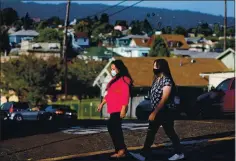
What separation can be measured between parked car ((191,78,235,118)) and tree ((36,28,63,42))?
133 feet

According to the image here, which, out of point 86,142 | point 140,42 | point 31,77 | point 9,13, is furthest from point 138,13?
point 140,42

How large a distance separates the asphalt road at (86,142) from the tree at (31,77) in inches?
1208

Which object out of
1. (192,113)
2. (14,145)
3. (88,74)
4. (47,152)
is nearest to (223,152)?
(47,152)

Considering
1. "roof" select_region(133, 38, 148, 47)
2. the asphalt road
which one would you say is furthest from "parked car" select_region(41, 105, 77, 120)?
"roof" select_region(133, 38, 148, 47)

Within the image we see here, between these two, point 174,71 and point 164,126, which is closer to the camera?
point 164,126

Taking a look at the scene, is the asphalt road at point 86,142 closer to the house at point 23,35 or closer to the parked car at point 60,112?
the parked car at point 60,112

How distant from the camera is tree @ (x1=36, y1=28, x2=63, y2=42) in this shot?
58.7 m

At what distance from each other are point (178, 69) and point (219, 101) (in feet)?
77.0

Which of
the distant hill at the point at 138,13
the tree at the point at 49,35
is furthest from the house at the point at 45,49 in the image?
the distant hill at the point at 138,13

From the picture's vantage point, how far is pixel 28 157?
361 inches

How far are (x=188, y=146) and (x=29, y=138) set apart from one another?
3.81 m

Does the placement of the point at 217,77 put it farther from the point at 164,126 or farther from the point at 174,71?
the point at 164,126

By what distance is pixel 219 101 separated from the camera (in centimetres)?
1658

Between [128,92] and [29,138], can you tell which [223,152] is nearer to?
[128,92]
